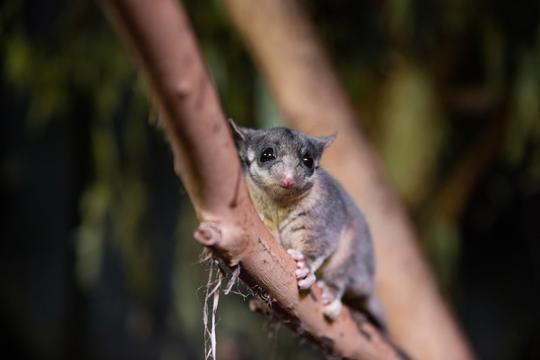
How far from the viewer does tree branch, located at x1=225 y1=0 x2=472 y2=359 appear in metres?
2.54

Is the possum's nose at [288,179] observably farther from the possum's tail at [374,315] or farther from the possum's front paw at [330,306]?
the possum's tail at [374,315]

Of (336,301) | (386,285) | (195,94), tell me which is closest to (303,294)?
(336,301)

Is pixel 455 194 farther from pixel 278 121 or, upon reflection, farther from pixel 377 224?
pixel 278 121

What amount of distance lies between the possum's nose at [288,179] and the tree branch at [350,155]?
1.03 metres

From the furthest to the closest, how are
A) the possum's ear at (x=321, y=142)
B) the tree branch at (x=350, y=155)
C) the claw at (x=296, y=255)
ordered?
the tree branch at (x=350, y=155), the possum's ear at (x=321, y=142), the claw at (x=296, y=255)

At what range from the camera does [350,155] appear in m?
2.61

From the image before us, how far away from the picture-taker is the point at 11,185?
4.02m

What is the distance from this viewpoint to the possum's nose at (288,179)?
59.9 inches

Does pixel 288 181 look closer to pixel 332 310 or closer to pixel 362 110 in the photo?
pixel 332 310

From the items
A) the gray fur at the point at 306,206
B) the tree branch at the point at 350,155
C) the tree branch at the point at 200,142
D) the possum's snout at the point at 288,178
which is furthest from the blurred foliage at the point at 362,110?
the tree branch at the point at 200,142

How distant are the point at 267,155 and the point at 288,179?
0.08 m

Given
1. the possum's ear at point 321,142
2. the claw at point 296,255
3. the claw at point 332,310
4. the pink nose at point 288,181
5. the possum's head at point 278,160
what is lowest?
the claw at point 332,310

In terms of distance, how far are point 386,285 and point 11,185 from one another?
234 cm

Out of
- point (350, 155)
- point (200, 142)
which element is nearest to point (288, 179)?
point (200, 142)
